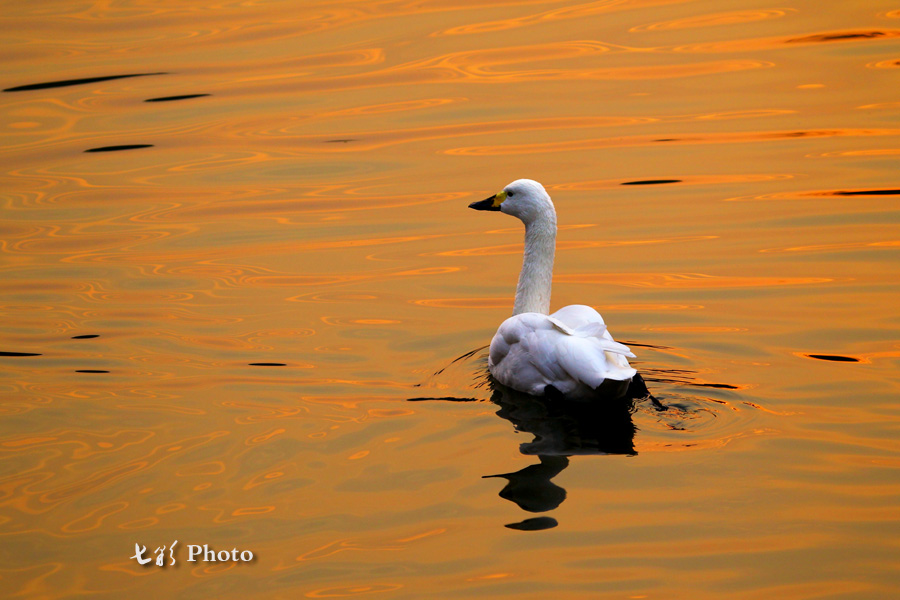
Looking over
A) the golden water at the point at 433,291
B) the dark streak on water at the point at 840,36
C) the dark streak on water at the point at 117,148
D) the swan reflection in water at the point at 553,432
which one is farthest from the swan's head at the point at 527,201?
the dark streak on water at the point at 840,36

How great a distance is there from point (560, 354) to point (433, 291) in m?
2.92

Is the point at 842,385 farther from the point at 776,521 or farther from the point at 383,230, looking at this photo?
the point at 383,230

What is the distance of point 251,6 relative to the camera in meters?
20.0

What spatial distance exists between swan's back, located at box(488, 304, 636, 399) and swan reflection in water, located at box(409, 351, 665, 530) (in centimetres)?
12

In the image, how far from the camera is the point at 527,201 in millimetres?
9180

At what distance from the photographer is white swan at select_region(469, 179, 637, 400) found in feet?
24.3

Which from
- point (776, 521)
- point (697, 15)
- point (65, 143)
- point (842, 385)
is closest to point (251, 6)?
point (65, 143)

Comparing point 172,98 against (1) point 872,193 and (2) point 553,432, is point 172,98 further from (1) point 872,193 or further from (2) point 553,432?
(2) point 553,432

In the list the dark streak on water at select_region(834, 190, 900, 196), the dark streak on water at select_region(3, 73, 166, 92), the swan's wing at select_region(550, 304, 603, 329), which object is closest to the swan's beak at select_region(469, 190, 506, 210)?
the swan's wing at select_region(550, 304, 603, 329)

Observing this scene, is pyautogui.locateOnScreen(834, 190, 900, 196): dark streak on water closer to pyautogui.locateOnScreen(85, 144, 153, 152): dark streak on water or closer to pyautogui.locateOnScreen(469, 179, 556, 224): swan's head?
pyautogui.locateOnScreen(469, 179, 556, 224): swan's head

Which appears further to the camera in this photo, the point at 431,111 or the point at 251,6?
the point at 251,6

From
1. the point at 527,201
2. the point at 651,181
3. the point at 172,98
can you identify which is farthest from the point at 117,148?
the point at 527,201

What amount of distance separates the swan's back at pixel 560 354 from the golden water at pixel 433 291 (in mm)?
364

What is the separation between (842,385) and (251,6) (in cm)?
1505
